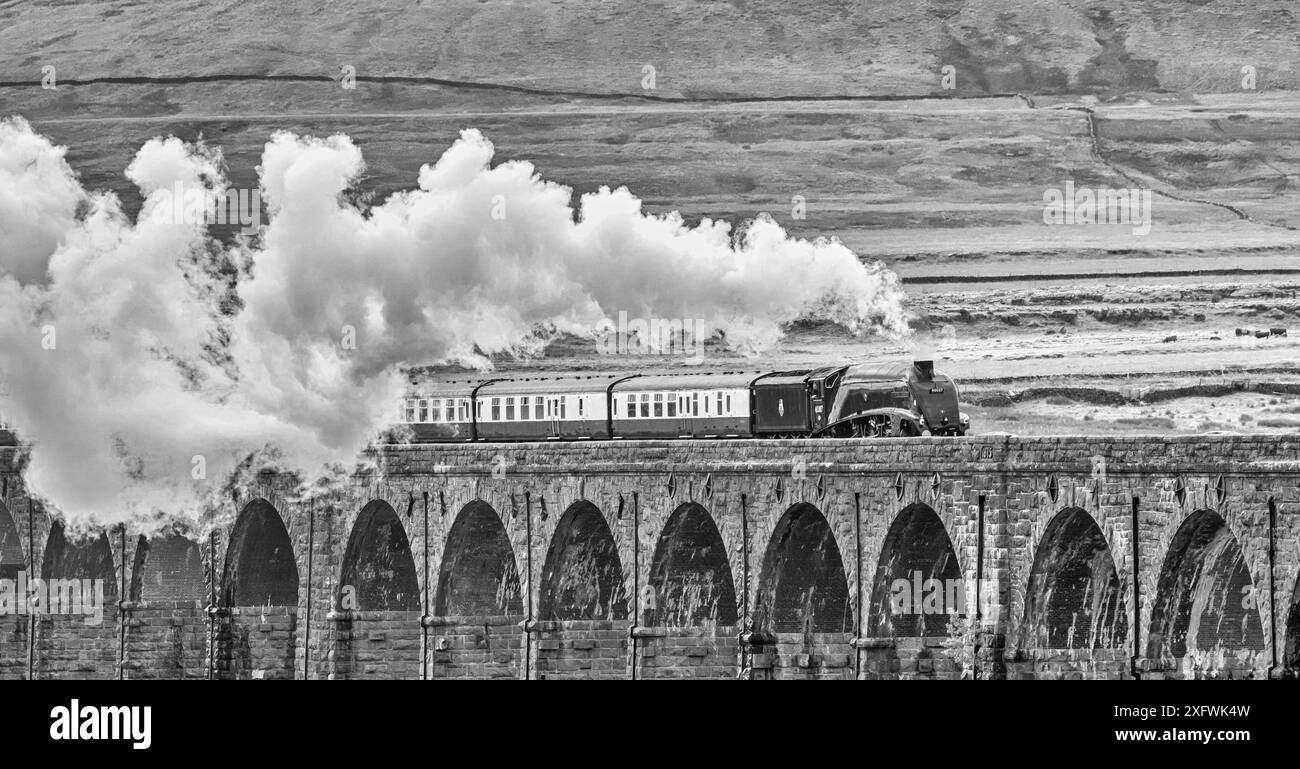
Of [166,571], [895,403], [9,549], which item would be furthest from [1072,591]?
[9,549]

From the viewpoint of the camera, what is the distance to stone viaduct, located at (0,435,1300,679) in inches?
1860

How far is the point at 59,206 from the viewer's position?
85375 mm

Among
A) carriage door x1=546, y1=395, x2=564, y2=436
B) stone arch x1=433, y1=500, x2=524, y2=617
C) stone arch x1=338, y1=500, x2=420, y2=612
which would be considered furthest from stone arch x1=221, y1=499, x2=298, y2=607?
carriage door x1=546, y1=395, x2=564, y2=436

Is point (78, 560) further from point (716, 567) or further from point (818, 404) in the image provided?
point (818, 404)

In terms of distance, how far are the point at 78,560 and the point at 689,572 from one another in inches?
1229

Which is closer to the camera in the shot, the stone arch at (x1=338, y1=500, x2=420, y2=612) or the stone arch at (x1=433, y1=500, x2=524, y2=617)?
the stone arch at (x1=433, y1=500, x2=524, y2=617)

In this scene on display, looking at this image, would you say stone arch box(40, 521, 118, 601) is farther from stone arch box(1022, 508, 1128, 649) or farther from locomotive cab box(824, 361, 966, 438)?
stone arch box(1022, 508, 1128, 649)

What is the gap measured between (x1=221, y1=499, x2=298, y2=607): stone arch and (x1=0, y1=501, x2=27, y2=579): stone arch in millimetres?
12851

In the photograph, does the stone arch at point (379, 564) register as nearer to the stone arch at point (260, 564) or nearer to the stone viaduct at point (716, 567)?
the stone viaduct at point (716, 567)

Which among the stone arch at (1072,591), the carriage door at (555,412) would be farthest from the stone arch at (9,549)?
the stone arch at (1072,591)

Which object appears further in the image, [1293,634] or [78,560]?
[78,560]

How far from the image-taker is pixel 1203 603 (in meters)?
47.3
